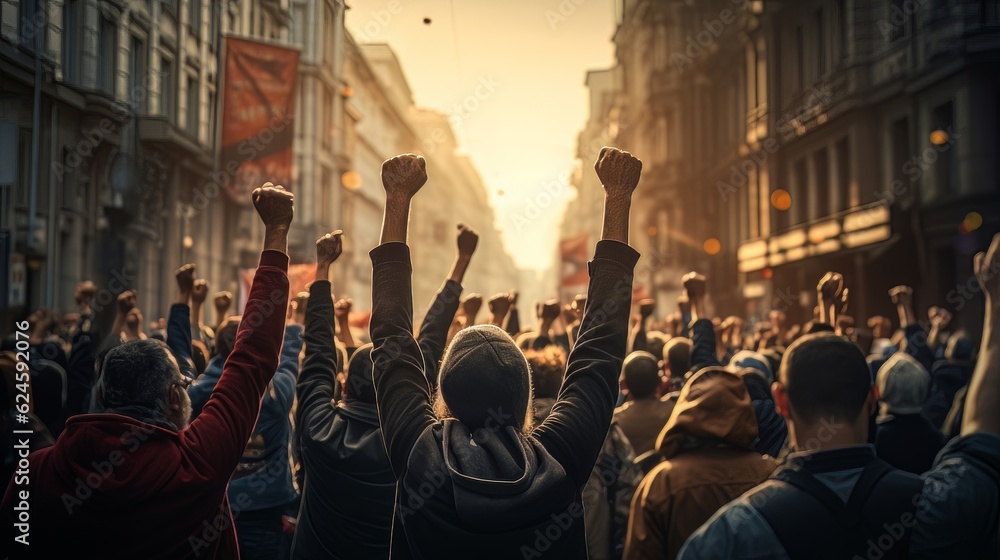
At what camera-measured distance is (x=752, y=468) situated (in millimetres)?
3482

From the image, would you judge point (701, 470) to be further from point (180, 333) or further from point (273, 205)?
point (180, 333)

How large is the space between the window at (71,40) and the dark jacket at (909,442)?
16.7m

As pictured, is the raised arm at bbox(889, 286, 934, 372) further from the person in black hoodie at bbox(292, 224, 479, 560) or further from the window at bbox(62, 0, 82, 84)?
the window at bbox(62, 0, 82, 84)

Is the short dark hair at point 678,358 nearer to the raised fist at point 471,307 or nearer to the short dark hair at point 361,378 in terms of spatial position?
the raised fist at point 471,307

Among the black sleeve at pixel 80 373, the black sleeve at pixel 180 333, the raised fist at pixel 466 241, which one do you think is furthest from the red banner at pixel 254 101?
the raised fist at pixel 466 241

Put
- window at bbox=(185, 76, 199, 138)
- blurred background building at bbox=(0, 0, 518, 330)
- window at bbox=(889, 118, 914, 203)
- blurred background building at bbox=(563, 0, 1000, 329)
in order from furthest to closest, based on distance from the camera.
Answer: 1. window at bbox=(185, 76, 199, 138)
2. window at bbox=(889, 118, 914, 203)
3. blurred background building at bbox=(563, 0, 1000, 329)
4. blurred background building at bbox=(0, 0, 518, 330)

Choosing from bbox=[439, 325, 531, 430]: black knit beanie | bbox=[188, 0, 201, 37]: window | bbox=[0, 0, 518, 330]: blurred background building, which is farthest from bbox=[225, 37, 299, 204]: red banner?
bbox=[439, 325, 531, 430]: black knit beanie

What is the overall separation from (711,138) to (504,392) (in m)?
39.7

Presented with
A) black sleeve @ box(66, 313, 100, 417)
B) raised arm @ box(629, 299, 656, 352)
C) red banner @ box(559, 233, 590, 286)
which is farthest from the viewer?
red banner @ box(559, 233, 590, 286)

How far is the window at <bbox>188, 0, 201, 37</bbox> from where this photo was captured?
25.6 meters

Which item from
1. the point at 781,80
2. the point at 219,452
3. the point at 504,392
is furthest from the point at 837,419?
A: the point at 781,80

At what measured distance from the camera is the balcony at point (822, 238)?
22500mm

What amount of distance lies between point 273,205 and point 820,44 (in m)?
26.9

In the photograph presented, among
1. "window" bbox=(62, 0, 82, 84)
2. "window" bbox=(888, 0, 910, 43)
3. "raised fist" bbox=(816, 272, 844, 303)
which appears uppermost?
"window" bbox=(888, 0, 910, 43)
